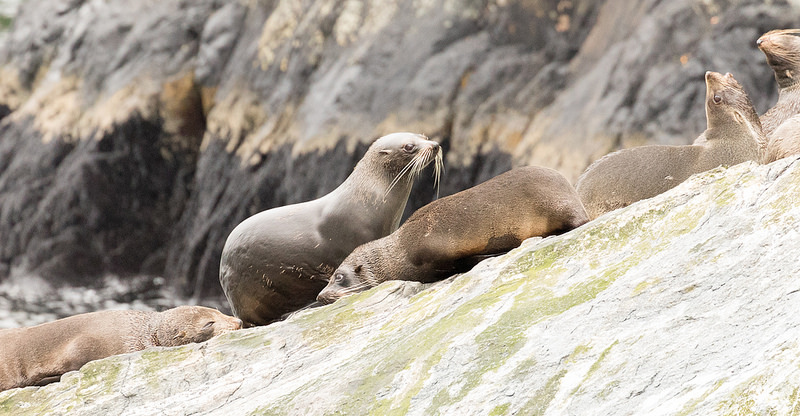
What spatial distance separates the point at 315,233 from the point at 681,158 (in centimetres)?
189

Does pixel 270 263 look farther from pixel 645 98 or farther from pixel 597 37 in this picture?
pixel 597 37

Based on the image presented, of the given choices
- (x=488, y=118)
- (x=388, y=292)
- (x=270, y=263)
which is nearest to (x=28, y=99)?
(x=488, y=118)

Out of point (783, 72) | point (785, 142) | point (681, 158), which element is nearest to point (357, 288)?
point (681, 158)

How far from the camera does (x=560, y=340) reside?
10.3 ft

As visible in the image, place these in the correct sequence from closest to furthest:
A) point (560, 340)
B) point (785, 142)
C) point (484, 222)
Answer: point (560, 340) → point (785, 142) → point (484, 222)

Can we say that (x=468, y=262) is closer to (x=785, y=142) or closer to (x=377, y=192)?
(x=377, y=192)

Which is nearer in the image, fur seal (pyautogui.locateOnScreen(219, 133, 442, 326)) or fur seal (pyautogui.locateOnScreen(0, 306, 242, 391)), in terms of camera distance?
fur seal (pyautogui.locateOnScreen(0, 306, 242, 391))

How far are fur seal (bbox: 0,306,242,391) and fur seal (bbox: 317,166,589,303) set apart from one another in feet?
3.59

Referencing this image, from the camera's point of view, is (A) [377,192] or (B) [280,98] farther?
(B) [280,98]

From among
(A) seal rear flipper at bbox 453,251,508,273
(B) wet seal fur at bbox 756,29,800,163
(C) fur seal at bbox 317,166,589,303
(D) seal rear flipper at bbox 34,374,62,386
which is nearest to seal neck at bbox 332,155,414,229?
(C) fur seal at bbox 317,166,589,303

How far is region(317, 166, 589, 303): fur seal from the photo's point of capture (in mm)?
4352

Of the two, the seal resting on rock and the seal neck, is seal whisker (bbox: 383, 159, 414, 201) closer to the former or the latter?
the seal neck

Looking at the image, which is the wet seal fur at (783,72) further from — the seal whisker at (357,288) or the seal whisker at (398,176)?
the seal whisker at (357,288)

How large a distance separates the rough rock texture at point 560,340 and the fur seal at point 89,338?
427 mm
